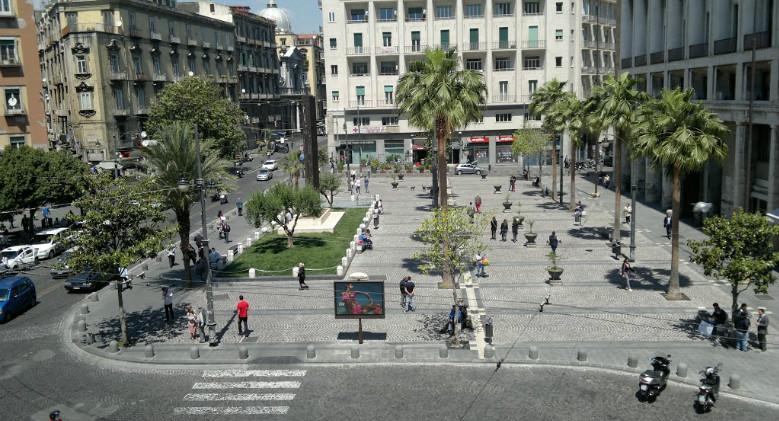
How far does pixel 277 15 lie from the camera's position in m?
153

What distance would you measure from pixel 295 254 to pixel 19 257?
51.5 ft

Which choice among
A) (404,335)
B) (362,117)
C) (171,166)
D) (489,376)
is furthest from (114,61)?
(489,376)

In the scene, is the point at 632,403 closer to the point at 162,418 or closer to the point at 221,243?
the point at 162,418

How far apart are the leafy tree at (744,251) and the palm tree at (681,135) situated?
3.51m

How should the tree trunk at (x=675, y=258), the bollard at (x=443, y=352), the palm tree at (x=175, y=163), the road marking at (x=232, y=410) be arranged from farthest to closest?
the palm tree at (x=175, y=163), the tree trunk at (x=675, y=258), the bollard at (x=443, y=352), the road marking at (x=232, y=410)

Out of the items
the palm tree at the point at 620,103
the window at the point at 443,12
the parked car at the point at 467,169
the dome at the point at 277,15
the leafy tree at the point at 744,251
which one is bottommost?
the parked car at the point at 467,169

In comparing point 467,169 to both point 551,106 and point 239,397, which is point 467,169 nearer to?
point 551,106

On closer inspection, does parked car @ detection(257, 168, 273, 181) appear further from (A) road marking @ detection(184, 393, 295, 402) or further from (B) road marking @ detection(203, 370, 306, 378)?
(A) road marking @ detection(184, 393, 295, 402)

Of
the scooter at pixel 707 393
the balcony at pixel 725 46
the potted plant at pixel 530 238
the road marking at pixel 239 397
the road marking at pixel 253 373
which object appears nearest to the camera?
the scooter at pixel 707 393

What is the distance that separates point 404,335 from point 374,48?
60.1 meters

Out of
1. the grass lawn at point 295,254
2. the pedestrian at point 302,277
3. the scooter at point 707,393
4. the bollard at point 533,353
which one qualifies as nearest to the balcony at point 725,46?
the grass lawn at point 295,254

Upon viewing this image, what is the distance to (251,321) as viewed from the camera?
28078mm

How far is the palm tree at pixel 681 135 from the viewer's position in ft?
87.8

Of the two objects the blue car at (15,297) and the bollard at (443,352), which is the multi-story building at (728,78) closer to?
the bollard at (443,352)
